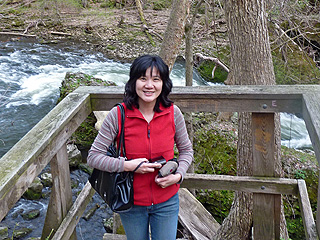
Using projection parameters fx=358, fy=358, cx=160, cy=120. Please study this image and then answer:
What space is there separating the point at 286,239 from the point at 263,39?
6.05 feet

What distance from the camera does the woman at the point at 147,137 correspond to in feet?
6.01

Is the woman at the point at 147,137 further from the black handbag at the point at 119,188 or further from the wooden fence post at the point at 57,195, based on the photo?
the wooden fence post at the point at 57,195

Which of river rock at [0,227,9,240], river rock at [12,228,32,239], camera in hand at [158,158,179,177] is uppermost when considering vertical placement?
camera in hand at [158,158,179,177]

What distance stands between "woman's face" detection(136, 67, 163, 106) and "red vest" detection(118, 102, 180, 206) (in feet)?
0.27

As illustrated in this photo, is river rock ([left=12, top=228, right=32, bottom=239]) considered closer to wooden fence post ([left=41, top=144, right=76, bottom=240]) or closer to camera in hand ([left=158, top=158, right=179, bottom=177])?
wooden fence post ([left=41, top=144, right=76, bottom=240])

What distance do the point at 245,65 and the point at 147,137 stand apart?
6.22 ft

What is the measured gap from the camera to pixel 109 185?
1.83 metres

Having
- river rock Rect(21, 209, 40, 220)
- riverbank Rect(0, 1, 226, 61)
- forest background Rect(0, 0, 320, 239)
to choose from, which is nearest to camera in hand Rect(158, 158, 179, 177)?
forest background Rect(0, 0, 320, 239)

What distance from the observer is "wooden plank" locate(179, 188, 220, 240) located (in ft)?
12.1

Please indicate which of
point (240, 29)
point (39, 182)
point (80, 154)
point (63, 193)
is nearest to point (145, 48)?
Result: point (80, 154)

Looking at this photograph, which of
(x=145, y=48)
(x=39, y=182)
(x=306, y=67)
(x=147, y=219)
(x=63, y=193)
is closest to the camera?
(x=147, y=219)

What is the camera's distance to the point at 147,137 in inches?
72.5

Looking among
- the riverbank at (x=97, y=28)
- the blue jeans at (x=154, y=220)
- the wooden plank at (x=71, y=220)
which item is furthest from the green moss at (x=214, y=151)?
the riverbank at (x=97, y=28)

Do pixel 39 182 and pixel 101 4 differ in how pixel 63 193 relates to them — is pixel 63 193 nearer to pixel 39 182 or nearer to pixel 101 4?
pixel 39 182
